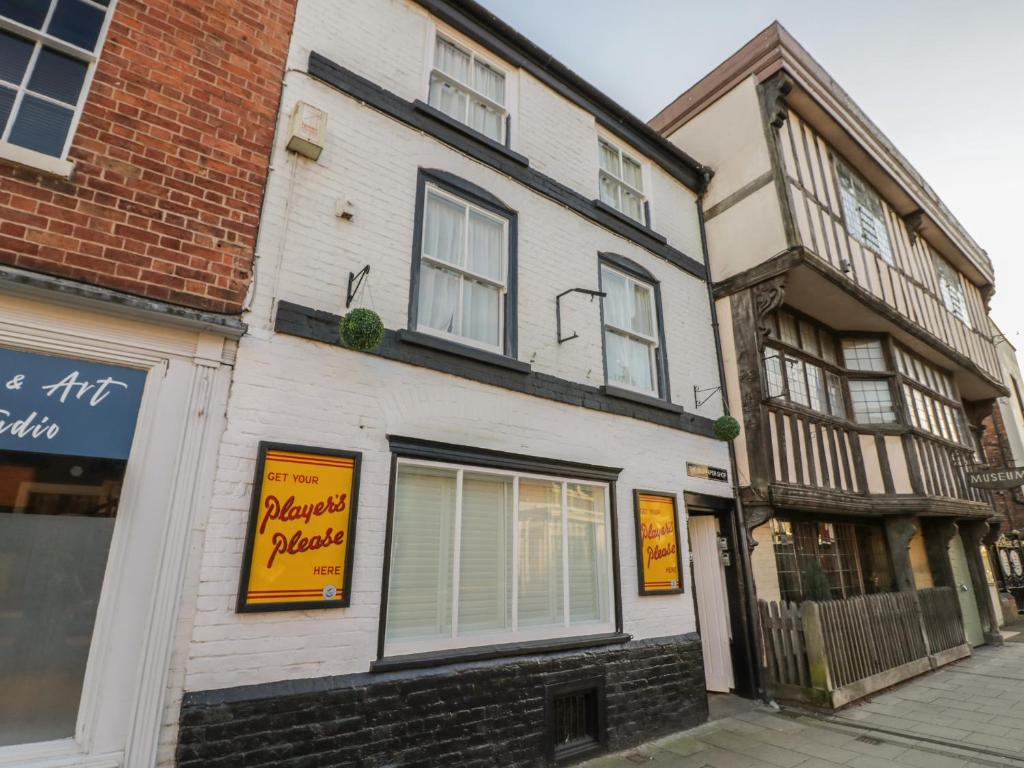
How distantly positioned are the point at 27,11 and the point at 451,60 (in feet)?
14.5

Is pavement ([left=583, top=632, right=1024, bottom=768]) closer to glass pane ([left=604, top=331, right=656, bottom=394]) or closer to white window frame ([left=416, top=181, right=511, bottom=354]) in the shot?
glass pane ([left=604, top=331, right=656, bottom=394])

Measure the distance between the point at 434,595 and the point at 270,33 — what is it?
5897 millimetres

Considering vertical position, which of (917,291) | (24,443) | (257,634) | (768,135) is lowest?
(257,634)

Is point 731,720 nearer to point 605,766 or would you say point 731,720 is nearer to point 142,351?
point 605,766

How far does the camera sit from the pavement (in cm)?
515

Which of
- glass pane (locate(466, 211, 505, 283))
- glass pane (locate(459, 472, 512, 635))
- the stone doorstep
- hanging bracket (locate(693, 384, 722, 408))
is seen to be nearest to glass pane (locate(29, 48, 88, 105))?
glass pane (locate(466, 211, 505, 283))

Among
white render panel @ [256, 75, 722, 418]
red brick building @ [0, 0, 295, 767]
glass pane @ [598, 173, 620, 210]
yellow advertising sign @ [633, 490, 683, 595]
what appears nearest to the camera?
red brick building @ [0, 0, 295, 767]

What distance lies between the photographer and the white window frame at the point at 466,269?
562 centimetres

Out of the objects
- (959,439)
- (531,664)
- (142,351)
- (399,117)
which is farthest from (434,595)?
(959,439)

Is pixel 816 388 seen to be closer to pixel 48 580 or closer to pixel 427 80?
pixel 427 80

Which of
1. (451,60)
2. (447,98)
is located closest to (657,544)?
(447,98)

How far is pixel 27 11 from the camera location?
4.09 metres

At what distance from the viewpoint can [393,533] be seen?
4.68 metres

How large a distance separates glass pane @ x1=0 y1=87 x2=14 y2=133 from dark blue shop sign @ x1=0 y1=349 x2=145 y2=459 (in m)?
1.83
